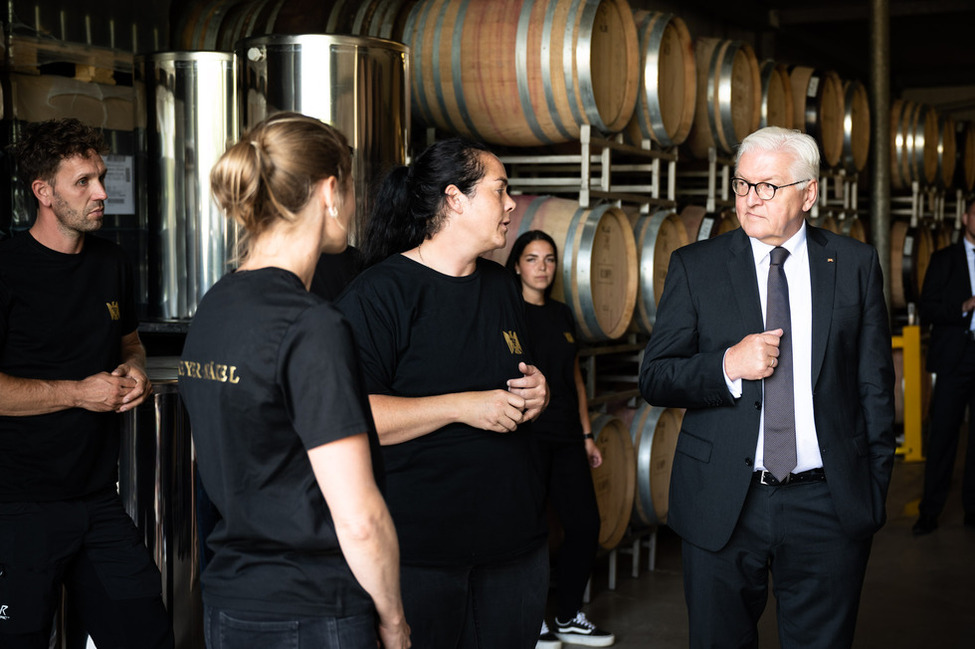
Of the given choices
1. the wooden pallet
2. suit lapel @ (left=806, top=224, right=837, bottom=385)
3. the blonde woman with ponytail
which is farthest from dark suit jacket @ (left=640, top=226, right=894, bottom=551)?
the wooden pallet

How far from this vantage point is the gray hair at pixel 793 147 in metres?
2.73

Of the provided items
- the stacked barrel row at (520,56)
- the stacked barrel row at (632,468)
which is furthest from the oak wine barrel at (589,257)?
the stacked barrel row at (632,468)

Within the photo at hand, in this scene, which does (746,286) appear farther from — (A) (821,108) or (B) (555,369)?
(A) (821,108)

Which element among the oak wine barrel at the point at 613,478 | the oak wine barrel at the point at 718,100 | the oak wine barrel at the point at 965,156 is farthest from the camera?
the oak wine barrel at the point at 965,156

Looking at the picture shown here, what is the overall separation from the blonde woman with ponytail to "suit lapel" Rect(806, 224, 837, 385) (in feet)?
4.58

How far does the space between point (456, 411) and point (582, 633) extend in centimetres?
261

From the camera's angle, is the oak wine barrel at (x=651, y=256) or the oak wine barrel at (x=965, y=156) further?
the oak wine barrel at (x=965, y=156)

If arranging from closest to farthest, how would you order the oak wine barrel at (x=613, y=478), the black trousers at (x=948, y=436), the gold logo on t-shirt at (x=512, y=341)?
the gold logo on t-shirt at (x=512, y=341) < the oak wine barrel at (x=613, y=478) < the black trousers at (x=948, y=436)

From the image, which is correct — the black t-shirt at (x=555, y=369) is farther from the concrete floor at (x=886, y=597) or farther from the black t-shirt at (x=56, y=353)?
the black t-shirt at (x=56, y=353)

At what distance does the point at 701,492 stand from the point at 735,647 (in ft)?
1.43

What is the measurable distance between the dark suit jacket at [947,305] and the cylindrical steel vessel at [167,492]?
4.97 metres

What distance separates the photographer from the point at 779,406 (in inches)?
106

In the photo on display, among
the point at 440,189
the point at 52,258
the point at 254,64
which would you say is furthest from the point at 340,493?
the point at 254,64

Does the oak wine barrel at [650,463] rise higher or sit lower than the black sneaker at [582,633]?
higher
